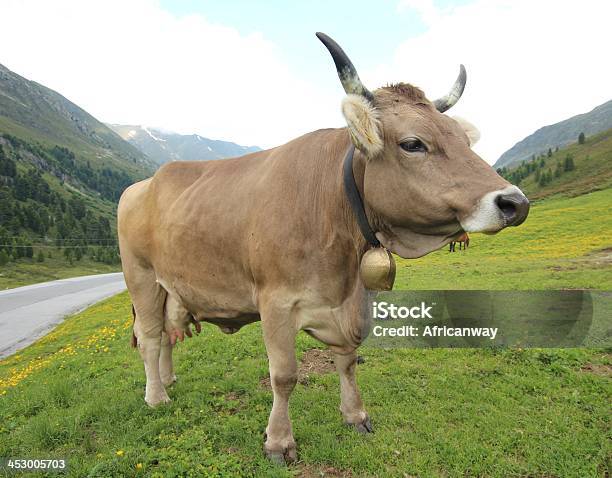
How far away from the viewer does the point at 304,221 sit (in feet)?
11.7

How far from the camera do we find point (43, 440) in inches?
198

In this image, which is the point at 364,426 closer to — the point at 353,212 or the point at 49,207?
the point at 353,212

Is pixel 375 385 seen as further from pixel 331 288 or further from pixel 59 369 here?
pixel 59 369

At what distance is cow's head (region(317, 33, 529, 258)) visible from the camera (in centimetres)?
259

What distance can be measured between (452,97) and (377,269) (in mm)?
1722

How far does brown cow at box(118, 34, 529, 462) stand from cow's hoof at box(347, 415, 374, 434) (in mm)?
17

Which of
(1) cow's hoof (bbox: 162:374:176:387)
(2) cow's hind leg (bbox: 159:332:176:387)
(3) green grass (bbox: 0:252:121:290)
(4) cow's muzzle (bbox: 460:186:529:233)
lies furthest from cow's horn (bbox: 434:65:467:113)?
(3) green grass (bbox: 0:252:121:290)

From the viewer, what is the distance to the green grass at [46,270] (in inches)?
2416

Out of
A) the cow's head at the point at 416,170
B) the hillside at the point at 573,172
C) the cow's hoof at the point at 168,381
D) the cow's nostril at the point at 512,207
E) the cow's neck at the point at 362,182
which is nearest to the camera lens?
the cow's nostril at the point at 512,207

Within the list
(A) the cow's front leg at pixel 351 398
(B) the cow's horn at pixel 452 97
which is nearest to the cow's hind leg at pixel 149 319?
(A) the cow's front leg at pixel 351 398

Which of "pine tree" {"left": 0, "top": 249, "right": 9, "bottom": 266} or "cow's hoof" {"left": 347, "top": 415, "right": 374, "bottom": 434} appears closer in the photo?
"cow's hoof" {"left": 347, "top": 415, "right": 374, "bottom": 434}

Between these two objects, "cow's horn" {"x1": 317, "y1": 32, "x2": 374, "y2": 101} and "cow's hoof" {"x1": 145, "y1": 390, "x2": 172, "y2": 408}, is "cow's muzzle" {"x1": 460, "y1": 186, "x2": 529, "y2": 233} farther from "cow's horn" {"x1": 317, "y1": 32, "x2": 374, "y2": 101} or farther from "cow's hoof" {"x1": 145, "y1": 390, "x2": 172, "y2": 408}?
"cow's hoof" {"x1": 145, "y1": 390, "x2": 172, "y2": 408}

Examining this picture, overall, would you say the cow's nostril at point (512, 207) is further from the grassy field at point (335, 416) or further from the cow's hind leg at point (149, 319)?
the cow's hind leg at point (149, 319)

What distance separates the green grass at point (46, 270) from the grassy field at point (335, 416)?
200 ft
